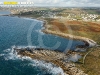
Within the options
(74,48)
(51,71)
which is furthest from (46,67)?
(74,48)

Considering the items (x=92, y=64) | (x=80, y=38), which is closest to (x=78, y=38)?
(x=80, y=38)

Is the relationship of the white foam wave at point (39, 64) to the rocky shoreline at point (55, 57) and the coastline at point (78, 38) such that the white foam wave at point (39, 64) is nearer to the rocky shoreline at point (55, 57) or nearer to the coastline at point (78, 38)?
the rocky shoreline at point (55, 57)

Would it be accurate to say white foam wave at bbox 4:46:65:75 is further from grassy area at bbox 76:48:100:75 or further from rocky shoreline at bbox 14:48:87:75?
grassy area at bbox 76:48:100:75

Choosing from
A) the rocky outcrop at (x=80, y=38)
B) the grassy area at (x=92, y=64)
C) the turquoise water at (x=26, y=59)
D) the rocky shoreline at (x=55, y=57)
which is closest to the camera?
the grassy area at (x=92, y=64)

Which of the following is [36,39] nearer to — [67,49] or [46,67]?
[67,49]

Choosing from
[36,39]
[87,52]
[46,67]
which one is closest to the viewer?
[46,67]

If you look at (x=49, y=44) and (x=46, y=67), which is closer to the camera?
(x=46, y=67)

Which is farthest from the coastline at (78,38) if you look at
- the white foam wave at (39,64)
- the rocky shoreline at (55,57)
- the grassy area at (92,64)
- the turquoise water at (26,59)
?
the white foam wave at (39,64)

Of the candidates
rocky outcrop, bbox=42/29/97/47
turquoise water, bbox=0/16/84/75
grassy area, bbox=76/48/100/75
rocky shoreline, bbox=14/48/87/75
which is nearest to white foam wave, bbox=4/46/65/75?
turquoise water, bbox=0/16/84/75
